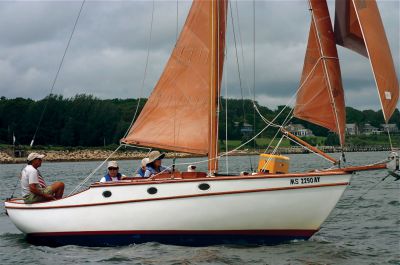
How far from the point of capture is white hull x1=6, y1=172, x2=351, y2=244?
1608 cm

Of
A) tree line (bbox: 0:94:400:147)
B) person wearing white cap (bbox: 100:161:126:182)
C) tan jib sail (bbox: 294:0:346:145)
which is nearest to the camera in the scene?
tan jib sail (bbox: 294:0:346:145)

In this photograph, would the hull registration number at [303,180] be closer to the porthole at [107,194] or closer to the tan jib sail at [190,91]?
the tan jib sail at [190,91]

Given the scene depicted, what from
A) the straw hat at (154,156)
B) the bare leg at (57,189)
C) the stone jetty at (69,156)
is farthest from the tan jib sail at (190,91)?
the stone jetty at (69,156)

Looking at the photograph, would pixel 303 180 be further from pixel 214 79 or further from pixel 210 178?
pixel 214 79

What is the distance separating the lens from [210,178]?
16.0 metres

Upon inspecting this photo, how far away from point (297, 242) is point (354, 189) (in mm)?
19710

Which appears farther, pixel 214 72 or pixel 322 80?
pixel 214 72

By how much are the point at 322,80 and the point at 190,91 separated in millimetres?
3502

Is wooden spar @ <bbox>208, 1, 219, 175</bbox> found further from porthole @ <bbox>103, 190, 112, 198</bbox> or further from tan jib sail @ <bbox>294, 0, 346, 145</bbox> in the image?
porthole @ <bbox>103, 190, 112, 198</bbox>

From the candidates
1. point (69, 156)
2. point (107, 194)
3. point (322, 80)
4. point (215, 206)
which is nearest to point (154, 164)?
point (107, 194)

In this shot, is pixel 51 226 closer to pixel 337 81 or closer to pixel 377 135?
pixel 337 81

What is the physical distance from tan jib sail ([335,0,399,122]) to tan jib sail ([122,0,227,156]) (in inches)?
132

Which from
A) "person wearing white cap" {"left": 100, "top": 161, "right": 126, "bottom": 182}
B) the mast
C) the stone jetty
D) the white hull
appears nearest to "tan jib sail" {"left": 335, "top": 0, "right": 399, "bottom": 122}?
the white hull

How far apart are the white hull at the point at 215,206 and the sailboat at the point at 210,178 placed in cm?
2
